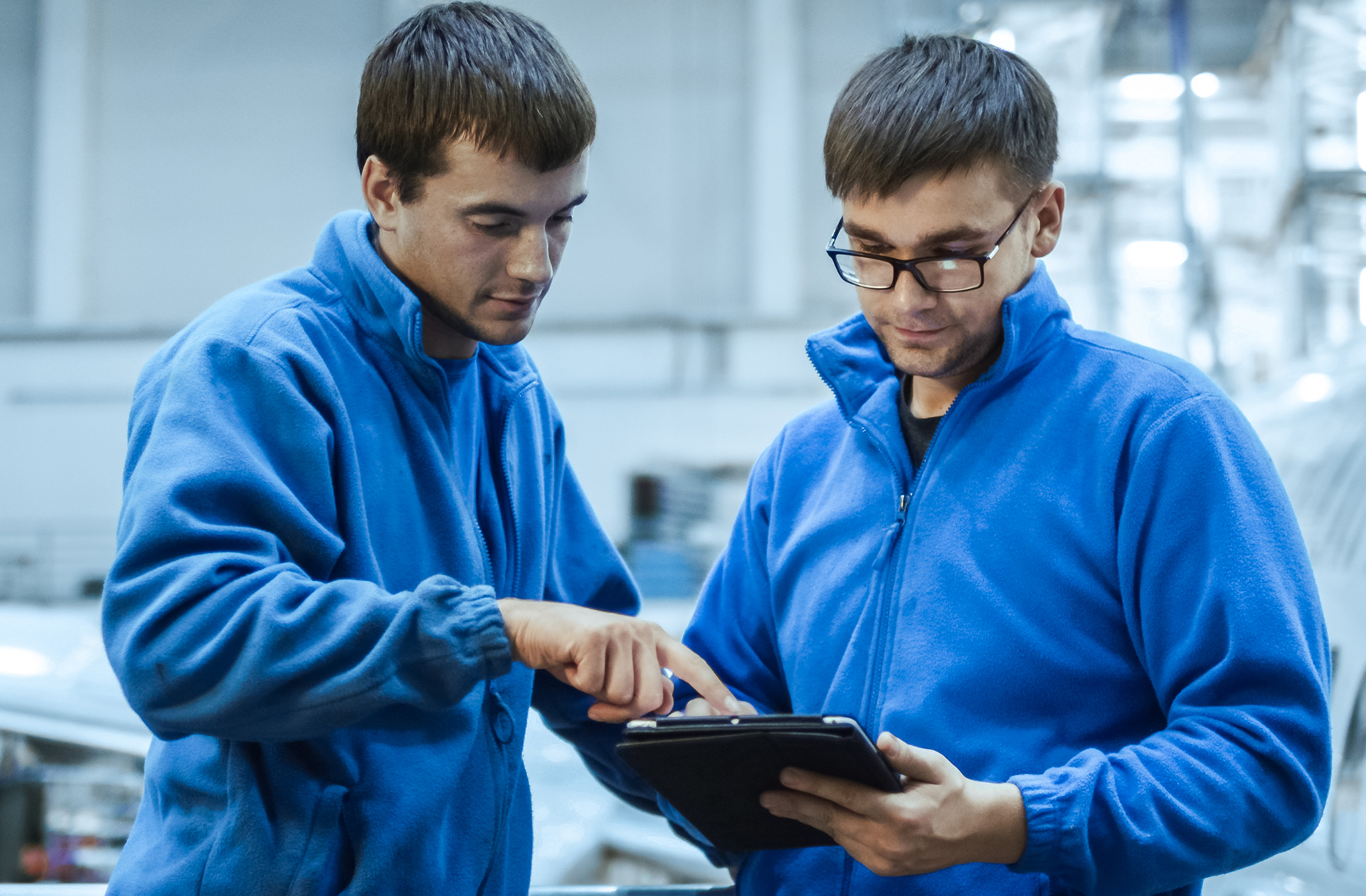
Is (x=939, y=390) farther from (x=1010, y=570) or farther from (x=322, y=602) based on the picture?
(x=322, y=602)

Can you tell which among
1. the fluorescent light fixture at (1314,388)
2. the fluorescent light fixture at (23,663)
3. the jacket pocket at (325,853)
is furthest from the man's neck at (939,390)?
the fluorescent light fixture at (23,663)

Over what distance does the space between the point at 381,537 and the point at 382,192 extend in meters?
0.31

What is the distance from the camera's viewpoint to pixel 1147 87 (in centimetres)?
745

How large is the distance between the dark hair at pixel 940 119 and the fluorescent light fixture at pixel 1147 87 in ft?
23.3

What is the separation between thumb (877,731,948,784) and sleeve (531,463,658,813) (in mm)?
411

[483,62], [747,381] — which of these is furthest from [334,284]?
[747,381]

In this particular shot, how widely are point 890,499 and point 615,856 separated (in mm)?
2311

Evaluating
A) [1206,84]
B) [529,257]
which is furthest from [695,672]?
[1206,84]

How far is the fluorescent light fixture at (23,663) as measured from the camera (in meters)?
2.93

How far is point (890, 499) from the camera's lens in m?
1.01

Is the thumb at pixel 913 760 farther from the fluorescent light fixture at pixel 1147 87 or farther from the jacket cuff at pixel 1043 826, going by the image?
the fluorescent light fixture at pixel 1147 87

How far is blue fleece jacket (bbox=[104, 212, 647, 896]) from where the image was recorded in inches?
31.2

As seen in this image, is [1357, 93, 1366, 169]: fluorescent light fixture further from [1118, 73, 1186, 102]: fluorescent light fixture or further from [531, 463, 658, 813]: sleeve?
[531, 463, 658, 813]: sleeve

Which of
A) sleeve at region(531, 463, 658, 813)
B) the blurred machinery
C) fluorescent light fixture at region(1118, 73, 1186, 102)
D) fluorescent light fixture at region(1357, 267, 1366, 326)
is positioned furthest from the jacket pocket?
fluorescent light fixture at region(1118, 73, 1186, 102)
